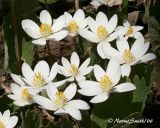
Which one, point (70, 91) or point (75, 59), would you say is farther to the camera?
point (75, 59)

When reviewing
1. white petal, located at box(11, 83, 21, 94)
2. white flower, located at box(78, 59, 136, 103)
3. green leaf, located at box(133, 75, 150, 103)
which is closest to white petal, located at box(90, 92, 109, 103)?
white flower, located at box(78, 59, 136, 103)

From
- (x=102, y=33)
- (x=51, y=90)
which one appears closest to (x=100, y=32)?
(x=102, y=33)

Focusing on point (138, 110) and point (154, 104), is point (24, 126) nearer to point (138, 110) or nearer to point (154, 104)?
point (138, 110)

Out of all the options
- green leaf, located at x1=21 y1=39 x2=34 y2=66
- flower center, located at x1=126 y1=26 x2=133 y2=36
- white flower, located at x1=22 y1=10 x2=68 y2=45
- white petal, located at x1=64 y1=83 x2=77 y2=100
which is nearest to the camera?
white petal, located at x1=64 y1=83 x2=77 y2=100

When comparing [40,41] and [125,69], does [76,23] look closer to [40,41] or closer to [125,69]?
[40,41]

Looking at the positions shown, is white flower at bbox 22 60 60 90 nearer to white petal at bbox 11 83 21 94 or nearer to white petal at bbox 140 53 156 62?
white petal at bbox 11 83 21 94


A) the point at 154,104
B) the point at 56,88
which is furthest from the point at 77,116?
the point at 154,104
